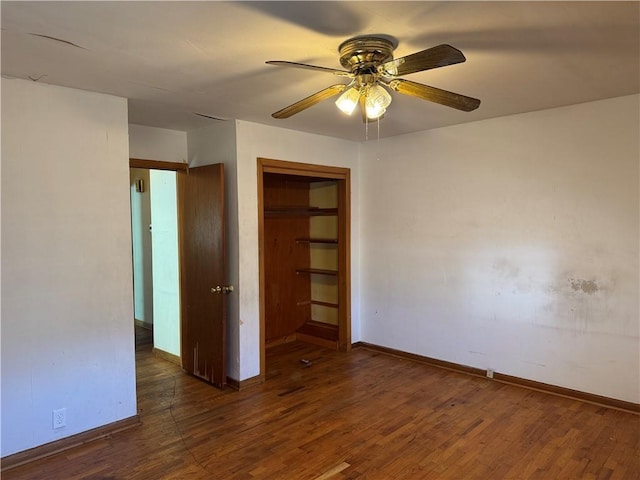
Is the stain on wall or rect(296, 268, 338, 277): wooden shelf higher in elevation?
the stain on wall

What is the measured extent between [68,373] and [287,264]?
299cm

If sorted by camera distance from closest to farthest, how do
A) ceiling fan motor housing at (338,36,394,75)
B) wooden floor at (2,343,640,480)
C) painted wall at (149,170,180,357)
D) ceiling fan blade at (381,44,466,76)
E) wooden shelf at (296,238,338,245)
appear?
1. ceiling fan blade at (381,44,466,76)
2. ceiling fan motor housing at (338,36,394,75)
3. wooden floor at (2,343,640,480)
4. painted wall at (149,170,180,357)
5. wooden shelf at (296,238,338,245)

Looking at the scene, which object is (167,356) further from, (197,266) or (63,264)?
(63,264)

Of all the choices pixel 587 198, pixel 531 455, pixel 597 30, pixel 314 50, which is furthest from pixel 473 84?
pixel 531 455

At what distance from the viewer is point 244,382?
391 cm

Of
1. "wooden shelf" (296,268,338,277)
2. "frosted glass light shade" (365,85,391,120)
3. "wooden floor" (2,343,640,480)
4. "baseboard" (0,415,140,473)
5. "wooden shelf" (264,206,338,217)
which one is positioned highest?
"frosted glass light shade" (365,85,391,120)

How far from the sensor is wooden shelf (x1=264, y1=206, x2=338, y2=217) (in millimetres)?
5096

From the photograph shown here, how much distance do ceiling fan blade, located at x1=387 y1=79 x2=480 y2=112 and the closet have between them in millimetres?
2721

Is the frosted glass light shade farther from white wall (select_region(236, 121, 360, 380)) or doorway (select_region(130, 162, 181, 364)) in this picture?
doorway (select_region(130, 162, 181, 364))

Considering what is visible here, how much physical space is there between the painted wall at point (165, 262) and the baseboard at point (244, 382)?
0.98 metres

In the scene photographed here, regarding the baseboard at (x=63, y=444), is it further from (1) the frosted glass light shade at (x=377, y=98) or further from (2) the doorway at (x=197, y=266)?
(1) the frosted glass light shade at (x=377, y=98)

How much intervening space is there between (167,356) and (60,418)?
1.92 metres

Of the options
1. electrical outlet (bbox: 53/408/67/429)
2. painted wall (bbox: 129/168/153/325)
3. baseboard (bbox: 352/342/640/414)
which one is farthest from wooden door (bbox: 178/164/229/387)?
baseboard (bbox: 352/342/640/414)

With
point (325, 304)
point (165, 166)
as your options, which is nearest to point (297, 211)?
point (325, 304)
